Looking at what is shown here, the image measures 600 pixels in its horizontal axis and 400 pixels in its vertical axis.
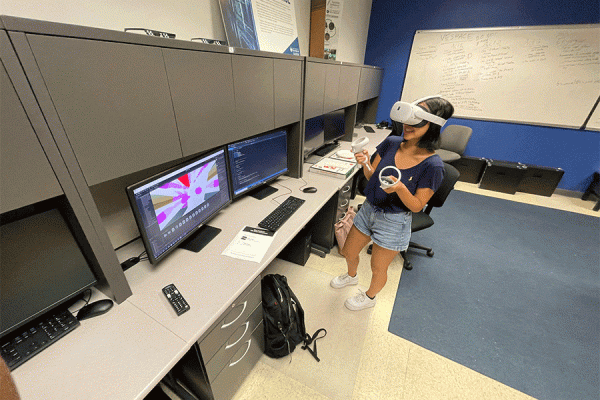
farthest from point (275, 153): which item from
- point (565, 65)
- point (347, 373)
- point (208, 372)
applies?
point (565, 65)

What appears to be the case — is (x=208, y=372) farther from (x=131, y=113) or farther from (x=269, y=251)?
(x=131, y=113)

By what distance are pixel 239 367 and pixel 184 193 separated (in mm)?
942

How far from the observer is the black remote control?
0.90 m

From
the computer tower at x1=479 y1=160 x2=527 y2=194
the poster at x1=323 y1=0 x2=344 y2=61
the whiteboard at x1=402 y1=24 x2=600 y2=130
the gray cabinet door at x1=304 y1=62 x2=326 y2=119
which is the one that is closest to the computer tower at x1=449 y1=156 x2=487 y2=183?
the computer tower at x1=479 y1=160 x2=527 y2=194

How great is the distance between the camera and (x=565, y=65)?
326cm

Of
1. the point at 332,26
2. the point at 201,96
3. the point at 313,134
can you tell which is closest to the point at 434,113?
the point at 201,96

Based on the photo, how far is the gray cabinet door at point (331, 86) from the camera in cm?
211

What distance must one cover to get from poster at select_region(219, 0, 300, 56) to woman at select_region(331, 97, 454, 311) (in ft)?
3.69

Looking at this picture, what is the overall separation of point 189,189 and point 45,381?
0.78 meters

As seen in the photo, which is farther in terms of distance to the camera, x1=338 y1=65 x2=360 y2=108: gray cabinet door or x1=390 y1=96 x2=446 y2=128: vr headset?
x1=338 y1=65 x2=360 y2=108: gray cabinet door

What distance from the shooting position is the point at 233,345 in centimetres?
112

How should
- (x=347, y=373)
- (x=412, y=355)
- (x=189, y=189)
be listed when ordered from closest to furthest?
(x=189, y=189), (x=347, y=373), (x=412, y=355)

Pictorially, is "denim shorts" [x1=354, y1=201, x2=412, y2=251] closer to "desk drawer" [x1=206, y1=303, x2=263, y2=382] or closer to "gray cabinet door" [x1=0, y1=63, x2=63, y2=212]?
"desk drawer" [x1=206, y1=303, x2=263, y2=382]

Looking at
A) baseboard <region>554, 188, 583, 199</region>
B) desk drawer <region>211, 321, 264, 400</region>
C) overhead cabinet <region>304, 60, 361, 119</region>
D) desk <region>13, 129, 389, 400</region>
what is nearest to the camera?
desk <region>13, 129, 389, 400</region>
